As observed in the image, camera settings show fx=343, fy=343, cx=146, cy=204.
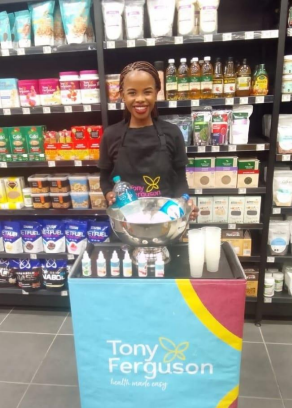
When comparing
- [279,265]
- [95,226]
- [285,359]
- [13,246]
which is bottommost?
[285,359]

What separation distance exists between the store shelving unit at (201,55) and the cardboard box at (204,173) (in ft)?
0.18

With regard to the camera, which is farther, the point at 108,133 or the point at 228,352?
the point at 108,133

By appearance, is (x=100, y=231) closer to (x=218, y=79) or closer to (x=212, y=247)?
(x=218, y=79)

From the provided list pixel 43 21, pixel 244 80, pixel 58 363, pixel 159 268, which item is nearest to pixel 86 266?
pixel 159 268

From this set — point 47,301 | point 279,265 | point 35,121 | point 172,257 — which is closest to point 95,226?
point 47,301

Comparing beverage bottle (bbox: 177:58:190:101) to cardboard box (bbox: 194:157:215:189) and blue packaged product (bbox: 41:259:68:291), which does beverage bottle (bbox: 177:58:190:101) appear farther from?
blue packaged product (bbox: 41:259:68:291)

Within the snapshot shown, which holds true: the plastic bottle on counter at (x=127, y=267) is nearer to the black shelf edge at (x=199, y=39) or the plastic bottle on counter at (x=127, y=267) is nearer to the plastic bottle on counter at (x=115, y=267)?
the plastic bottle on counter at (x=115, y=267)

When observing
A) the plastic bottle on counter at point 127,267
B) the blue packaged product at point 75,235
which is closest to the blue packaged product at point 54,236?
the blue packaged product at point 75,235

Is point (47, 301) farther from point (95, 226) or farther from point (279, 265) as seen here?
point (279, 265)

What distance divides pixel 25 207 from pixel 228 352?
208cm

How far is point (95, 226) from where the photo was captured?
279 cm

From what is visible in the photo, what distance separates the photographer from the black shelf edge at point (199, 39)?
2209mm

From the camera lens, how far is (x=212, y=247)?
134 cm

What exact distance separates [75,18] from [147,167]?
3.98ft
